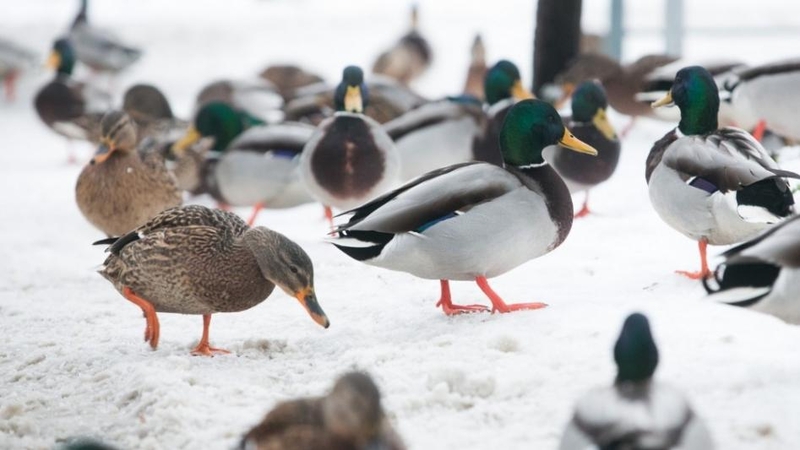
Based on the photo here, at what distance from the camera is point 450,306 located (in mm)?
4945

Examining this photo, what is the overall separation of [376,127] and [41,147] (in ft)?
21.6

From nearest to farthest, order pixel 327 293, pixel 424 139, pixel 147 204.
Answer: pixel 327 293
pixel 147 204
pixel 424 139

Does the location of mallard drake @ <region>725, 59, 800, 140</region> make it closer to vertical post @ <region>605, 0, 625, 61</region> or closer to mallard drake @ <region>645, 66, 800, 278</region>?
mallard drake @ <region>645, 66, 800, 278</region>

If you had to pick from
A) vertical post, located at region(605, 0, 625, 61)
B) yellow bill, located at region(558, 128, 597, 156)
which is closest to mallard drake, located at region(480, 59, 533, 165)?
yellow bill, located at region(558, 128, 597, 156)

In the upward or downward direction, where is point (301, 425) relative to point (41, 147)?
upward

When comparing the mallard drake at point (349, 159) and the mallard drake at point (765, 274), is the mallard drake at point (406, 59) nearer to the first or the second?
the mallard drake at point (349, 159)

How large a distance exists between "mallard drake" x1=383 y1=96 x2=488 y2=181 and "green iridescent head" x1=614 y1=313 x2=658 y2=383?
15.0 feet

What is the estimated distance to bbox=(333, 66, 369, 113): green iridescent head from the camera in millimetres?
7047

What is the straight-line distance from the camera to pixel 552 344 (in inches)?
167

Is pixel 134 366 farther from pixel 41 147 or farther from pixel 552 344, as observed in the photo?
pixel 41 147

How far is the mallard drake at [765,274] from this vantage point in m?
3.55

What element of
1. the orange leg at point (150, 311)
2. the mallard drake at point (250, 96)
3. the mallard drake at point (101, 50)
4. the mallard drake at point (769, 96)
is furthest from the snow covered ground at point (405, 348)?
the mallard drake at point (101, 50)

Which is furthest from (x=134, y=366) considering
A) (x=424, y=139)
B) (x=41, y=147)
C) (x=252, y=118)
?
(x=41, y=147)

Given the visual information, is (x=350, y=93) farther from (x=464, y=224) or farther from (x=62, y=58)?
(x=62, y=58)
